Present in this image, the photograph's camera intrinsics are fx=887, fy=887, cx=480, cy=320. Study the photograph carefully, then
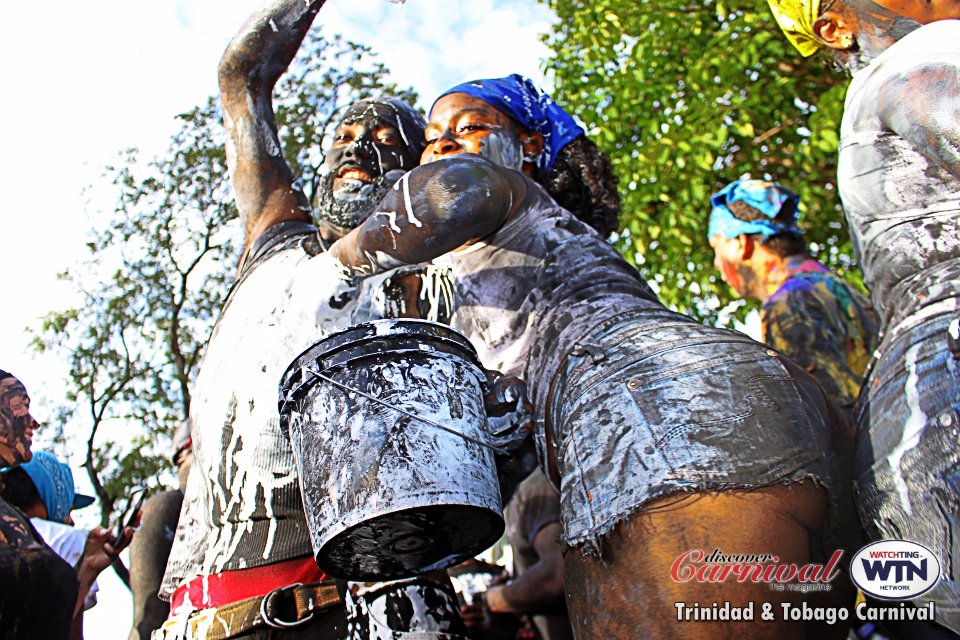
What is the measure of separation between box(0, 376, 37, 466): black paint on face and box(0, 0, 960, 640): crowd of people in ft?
0.04

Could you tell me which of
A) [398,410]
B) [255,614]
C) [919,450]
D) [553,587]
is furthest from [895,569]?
[553,587]

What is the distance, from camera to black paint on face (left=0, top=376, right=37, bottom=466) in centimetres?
302

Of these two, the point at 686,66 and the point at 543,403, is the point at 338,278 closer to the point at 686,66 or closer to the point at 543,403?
the point at 543,403

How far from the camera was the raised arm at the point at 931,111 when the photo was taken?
172 cm

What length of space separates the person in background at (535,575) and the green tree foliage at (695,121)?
2579 millimetres

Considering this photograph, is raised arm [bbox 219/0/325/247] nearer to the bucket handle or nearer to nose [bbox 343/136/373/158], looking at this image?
nose [bbox 343/136/373/158]

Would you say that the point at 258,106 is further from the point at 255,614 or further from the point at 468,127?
the point at 255,614

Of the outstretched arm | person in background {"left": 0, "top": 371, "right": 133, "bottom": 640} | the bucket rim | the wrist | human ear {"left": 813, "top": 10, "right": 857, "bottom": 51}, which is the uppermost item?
human ear {"left": 813, "top": 10, "right": 857, "bottom": 51}

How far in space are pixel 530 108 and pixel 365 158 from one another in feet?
1.97

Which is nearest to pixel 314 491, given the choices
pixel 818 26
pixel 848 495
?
pixel 848 495

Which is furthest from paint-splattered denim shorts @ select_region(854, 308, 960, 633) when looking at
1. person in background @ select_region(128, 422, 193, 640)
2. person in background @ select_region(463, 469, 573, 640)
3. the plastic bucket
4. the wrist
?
person in background @ select_region(128, 422, 193, 640)

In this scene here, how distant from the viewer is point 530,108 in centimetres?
284

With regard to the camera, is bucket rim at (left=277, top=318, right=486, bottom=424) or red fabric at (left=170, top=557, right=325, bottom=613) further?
red fabric at (left=170, top=557, right=325, bottom=613)

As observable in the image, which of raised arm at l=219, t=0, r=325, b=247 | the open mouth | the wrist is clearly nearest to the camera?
the open mouth
